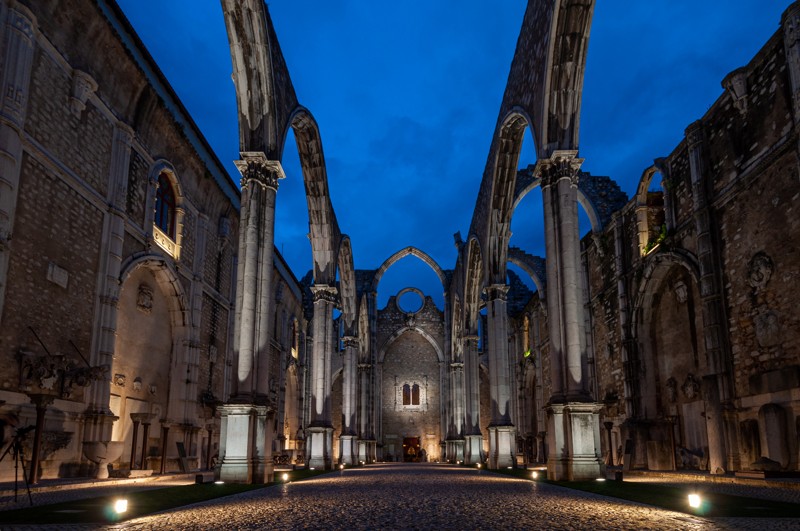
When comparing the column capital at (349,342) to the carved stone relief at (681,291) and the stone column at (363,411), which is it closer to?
the stone column at (363,411)

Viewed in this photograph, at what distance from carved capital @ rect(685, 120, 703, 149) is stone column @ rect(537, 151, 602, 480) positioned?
14.7 feet

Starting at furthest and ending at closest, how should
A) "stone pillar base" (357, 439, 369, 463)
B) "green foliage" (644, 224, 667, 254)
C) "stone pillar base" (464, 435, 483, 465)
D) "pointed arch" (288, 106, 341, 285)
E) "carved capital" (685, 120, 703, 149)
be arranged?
"stone pillar base" (357, 439, 369, 463)
"stone pillar base" (464, 435, 483, 465)
"pointed arch" (288, 106, 341, 285)
"green foliage" (644, 224, 667, 254)
"carved capital" (685, 120, 703, 149)

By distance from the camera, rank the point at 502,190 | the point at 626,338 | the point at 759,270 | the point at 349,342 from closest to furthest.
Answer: the point at 759,270
the point at 502,190
the point at 626,338
the point at 349,342

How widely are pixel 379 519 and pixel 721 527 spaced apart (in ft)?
10.8

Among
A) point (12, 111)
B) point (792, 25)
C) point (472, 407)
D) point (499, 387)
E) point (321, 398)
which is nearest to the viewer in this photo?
point (12, 111)

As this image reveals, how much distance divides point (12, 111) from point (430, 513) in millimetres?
10344

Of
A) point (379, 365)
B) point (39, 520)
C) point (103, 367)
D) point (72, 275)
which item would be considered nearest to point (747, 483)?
point (39, 520)

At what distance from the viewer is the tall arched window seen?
788 inches

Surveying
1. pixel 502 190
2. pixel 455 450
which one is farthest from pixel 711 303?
pixel 455 450

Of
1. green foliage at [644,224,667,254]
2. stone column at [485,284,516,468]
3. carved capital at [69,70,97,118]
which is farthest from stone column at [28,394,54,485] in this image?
green foliage at [644,224,667,254]

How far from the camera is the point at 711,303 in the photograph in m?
15.7

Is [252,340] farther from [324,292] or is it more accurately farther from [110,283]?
[324,292]

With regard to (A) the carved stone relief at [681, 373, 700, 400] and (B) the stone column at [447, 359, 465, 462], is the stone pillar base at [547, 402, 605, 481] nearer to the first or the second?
(A) the carved stone relief at [681, 373, 700, 400]

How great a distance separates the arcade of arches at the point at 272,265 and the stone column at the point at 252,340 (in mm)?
47
